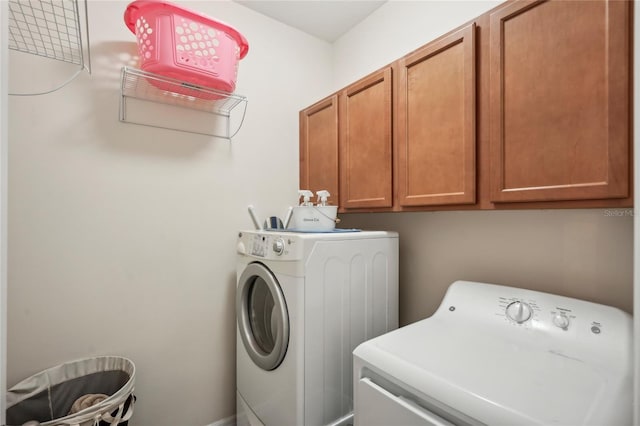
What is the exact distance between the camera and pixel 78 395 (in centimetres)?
145

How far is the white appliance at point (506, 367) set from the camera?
0.74 m

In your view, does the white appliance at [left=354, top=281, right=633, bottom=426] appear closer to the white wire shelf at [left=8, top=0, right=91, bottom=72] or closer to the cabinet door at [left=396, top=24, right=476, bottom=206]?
the cabinet door at [left=396, top=24, right=476, bottom=206]

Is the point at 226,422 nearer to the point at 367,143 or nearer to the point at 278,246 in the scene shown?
the point at 278,246

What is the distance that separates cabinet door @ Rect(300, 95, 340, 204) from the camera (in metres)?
1.88

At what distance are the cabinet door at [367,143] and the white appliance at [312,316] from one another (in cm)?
25

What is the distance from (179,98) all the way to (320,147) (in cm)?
89

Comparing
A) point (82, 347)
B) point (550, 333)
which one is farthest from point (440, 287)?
point (82, 347)

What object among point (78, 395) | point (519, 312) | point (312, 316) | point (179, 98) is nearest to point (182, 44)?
point (179, 98)

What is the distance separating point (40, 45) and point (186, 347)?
1.71 meters

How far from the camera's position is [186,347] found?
1776mm

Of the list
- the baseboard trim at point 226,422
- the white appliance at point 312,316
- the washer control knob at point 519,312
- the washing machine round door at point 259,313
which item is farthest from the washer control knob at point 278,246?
the baseboard trim at point 226,422

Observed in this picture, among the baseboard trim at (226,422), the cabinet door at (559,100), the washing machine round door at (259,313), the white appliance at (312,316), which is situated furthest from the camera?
the baseboard trim at (226,422)

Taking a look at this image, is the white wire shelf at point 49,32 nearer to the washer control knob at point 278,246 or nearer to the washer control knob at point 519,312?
the washer control knob at point 278,246

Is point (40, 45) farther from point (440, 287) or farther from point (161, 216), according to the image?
point (440, 287)
